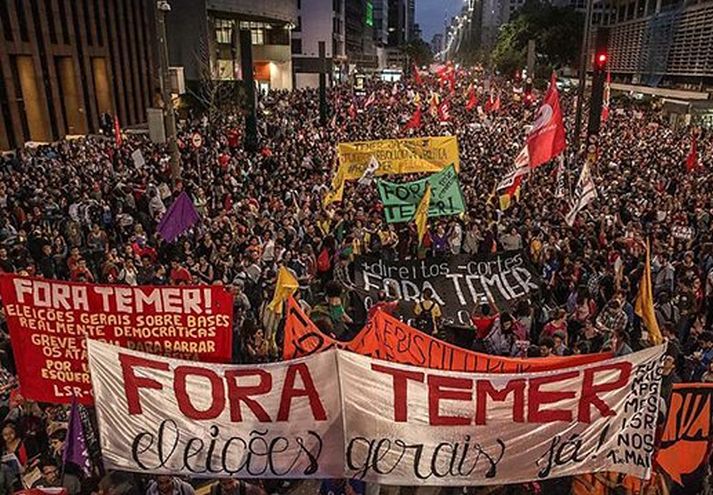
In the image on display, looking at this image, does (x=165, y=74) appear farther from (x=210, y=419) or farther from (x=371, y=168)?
(x=210, y=419)

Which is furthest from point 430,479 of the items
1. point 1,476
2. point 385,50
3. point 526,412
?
point 385,50

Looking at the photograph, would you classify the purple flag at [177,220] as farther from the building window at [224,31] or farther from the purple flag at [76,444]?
the building window at [224,31]

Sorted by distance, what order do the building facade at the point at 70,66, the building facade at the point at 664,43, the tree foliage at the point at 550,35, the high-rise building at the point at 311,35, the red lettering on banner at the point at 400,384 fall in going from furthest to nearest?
the high-rise building at the point at 311,35
the tree foliage at the point at 550,35
the building facade at the point at 664,43
the building facade at the point at 70,66
the red lettering on banner at the point at 400,384

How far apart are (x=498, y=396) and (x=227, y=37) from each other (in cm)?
6251

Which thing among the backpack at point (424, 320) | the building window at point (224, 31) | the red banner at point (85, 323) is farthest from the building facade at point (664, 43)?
the red banner at point (85, 323)

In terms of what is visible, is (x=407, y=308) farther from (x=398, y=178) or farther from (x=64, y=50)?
(x=64, y=50)

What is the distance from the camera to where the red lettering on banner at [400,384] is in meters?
4.50

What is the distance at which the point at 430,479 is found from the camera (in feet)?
15.3

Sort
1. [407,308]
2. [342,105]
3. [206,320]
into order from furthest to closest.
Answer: [342,105]
[407,308]
[206,320]

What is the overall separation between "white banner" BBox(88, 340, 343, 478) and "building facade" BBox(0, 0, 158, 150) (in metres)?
25.8

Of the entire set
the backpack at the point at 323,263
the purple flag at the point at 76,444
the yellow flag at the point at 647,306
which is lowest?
the backpack at the point at 323,263

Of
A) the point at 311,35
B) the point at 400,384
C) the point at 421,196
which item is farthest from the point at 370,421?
the point at 311,35

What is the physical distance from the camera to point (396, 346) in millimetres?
6191

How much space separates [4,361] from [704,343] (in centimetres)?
830
